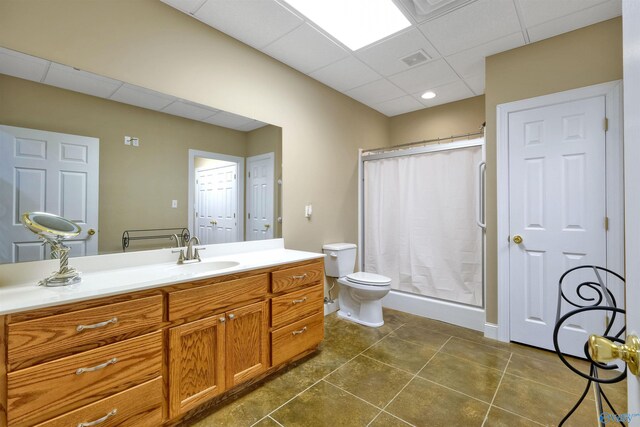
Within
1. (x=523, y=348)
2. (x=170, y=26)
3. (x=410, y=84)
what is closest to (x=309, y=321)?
(x=523, y=348)

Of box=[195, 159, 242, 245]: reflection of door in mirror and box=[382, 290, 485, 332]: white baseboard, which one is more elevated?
box=[195, 159, 242, 245]: reflection of door in mirror

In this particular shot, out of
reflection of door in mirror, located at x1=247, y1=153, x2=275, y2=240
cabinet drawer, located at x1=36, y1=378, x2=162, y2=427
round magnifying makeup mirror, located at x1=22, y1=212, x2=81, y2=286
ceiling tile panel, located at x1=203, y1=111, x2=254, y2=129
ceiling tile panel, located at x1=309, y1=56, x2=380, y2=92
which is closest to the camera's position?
cabinet drawer, located at x1=36, y1=378, x2=162, y2=427

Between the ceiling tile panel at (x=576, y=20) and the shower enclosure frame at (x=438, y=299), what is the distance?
0.85m

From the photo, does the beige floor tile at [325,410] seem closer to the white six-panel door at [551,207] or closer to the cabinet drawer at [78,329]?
the cabinet drawer at [78,329]

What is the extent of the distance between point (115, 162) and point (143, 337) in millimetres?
1031

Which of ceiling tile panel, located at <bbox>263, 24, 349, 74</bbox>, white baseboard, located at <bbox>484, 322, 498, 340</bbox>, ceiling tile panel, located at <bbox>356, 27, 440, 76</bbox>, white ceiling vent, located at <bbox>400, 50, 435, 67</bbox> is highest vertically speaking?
white ceiling vent, located at <bbox>400, 50, 435, 67</bbox>

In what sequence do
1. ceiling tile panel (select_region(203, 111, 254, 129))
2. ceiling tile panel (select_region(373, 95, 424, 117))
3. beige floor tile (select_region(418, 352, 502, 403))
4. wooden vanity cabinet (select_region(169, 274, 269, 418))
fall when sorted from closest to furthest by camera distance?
wooden vanity cabinet (select_region(169, 274, 269, 418)), beige floor tile (select_region(418, 352, 502, 403)), ceiling tile panel (select_region(203, 111, 254, 129)), ceiling tile panel (select_region(373, 95, 424, 117))

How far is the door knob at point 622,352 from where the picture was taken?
1.55 ft

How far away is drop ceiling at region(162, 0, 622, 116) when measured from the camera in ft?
6.31

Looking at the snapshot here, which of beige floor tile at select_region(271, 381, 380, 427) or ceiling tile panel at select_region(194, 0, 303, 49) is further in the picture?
ceiling tile panel at select_region(194, 0, 303, 49)

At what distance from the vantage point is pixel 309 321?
215cm

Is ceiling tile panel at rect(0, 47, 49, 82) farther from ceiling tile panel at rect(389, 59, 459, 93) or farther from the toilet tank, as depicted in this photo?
ceiling tile panel at rect(389, 59, 459, 93)

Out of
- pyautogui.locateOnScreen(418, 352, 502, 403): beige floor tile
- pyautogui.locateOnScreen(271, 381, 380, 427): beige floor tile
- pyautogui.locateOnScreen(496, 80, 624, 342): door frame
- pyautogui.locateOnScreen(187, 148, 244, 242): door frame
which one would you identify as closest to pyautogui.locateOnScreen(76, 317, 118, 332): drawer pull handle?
pyautogui.locateOnScreen(187, 148, 244, 242): door frame

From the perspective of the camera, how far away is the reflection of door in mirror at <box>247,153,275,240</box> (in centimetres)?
243
